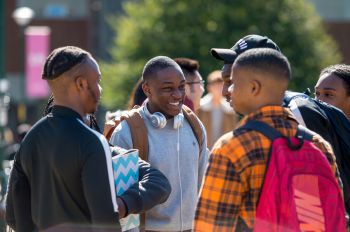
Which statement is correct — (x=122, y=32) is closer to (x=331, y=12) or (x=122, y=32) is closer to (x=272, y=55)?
(x=331, y=12)

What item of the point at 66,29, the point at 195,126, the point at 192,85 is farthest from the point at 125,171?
the point at 66,29

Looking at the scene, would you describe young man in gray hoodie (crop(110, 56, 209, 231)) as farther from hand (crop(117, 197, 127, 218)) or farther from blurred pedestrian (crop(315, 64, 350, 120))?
hand (crop(117, 197, 127, 218))

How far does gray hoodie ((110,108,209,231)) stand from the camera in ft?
21.5

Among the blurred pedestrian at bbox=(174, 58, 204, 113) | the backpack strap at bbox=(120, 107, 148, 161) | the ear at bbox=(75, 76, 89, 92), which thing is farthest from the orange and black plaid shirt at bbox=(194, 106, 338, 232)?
the blurred pedestrian at bbox=(174, 58, 204, 113)

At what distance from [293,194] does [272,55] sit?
0.67 m

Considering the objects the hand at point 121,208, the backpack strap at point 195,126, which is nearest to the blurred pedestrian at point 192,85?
the backpack strap at point 195,126

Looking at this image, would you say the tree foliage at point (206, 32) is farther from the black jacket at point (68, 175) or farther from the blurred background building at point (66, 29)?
the black jacket at point (68, 175)

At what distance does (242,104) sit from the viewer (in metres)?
4.65

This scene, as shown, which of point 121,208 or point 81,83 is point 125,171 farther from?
point 81,83

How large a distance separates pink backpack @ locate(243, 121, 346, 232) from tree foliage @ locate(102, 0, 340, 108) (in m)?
22.2

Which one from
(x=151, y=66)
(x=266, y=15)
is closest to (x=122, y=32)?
(x=266, y=15)

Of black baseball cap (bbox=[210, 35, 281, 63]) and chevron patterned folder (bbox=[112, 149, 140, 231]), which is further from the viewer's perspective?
black baseball cap (bbox=[210, 35, 281, 63])

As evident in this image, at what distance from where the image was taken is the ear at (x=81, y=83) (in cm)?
502

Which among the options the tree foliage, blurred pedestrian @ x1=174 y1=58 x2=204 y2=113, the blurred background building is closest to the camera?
blurred pedestrian @ x1=174 y1=58 x2=204 y2=113
